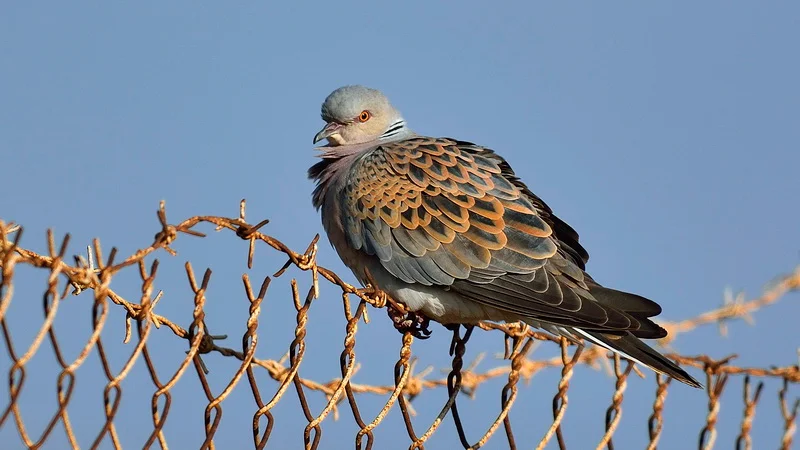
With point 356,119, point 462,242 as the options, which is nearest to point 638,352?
point 462,242

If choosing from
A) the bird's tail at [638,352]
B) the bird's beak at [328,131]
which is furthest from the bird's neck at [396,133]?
the bird's tail at [638,352]

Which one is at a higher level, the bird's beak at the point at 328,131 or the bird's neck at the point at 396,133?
the bird's neck at the point at 396,133

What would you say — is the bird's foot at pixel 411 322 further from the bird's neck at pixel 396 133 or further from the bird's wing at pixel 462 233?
the bird's neck at pixel 396 133

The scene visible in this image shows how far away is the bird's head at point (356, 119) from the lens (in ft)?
15.8

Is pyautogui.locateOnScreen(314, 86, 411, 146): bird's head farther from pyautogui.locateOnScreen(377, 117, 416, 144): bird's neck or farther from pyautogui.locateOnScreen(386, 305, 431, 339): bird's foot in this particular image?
pyautogui.locateOnScreen(386, 305, 431, 339): bird's foot

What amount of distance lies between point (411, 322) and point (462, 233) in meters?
0.41

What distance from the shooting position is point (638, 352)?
3.32 metres

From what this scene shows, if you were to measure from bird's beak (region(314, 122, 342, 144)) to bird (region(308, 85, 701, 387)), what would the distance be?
600mm

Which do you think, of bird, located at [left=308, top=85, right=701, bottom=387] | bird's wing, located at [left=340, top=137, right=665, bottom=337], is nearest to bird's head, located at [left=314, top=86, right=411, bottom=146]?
bird, located at [left=308, top=85, right=701, bottom=387]

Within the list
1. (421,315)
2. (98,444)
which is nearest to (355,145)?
(421,315)

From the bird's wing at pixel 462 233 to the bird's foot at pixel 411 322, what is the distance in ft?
0.47

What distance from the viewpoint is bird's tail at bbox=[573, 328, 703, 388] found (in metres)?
3.15

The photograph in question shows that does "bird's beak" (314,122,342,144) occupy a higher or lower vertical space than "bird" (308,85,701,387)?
higher

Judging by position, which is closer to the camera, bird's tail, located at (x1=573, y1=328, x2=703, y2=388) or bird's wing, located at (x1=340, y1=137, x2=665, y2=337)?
bird's tail, located at (x1=573, y1=328, x2=703, y2=388)
